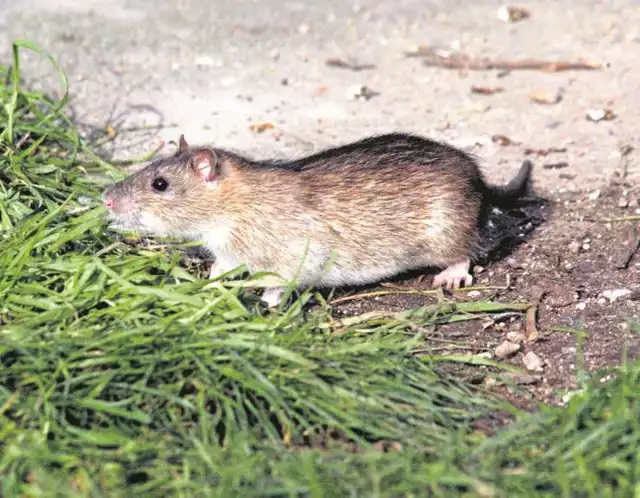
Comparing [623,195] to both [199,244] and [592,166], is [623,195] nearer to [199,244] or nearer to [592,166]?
[592,166]

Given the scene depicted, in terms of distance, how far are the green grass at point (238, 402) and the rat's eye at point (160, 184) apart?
0.38 m

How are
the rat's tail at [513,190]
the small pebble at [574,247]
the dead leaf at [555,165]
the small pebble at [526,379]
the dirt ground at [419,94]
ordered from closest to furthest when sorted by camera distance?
the small pebble at [526,379], the dirt ground at [419,94], the small pebble at [574,247], the rat's tail at [513,190], the dead leaf at [555,165]

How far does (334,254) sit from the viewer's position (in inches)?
215

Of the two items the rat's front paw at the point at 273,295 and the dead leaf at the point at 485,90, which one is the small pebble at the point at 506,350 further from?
the dead leaf at the point at 485,90

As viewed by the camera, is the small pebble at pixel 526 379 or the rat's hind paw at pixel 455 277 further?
the rat's hind paw at pixel 455 277

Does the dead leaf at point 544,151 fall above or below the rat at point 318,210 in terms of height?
below

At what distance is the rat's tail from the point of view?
6.54m

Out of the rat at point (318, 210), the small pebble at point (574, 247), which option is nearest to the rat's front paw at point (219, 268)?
the rat at point (318, 210)

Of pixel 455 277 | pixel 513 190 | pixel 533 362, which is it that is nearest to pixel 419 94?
pixel 513 190

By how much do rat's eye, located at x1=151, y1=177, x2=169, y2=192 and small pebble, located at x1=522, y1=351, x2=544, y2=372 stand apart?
6.73ft

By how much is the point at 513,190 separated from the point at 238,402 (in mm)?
2897

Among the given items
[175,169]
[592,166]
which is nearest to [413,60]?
[592,166]

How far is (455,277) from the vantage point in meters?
5.82

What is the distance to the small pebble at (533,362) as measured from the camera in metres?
5.00
